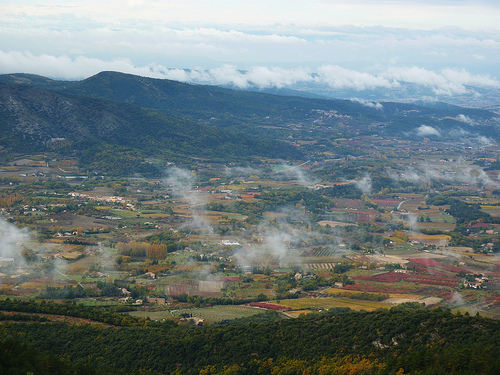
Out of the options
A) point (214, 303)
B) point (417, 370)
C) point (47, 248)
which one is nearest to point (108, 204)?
point (47, 248)

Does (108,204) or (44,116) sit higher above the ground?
(44,116)

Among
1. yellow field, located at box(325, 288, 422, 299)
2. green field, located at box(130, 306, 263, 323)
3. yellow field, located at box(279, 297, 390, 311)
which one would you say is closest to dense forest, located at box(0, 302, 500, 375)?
green field, located at box(130, 306, 263, 323)

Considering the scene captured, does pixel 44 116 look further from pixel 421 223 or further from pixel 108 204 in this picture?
pixel 421 223

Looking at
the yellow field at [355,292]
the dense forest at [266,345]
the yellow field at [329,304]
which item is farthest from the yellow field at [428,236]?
the dense forest at [266,345]

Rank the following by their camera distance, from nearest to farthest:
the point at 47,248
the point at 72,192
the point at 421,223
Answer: the point at 47,248 < the point at 421,223 < the point at 72,192

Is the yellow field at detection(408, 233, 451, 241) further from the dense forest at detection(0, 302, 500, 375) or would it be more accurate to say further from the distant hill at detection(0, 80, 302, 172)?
the distant hill at detection(0, 80, 302, 172)

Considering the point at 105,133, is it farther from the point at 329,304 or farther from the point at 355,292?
the point at 329,304
